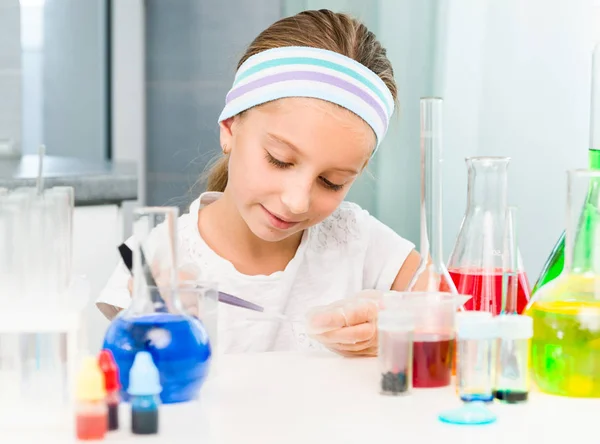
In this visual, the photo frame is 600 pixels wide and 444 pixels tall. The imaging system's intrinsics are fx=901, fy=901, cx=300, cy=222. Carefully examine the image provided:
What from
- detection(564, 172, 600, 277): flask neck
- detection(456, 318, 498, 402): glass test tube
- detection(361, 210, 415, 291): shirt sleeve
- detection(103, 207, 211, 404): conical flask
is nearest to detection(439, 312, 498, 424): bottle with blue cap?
detection(456, 318, 498, 402): glass test tube

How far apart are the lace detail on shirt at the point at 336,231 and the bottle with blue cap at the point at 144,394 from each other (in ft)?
2.72

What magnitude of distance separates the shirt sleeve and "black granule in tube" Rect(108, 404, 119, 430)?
0.85m

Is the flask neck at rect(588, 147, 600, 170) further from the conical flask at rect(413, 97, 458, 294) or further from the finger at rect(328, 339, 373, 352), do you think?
the finger at rect(328, 339, 373, 352)

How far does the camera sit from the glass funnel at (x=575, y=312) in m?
0.83

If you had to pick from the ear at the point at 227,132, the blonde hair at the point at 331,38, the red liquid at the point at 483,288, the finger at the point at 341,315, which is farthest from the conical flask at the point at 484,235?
the ear at the point at 227,132

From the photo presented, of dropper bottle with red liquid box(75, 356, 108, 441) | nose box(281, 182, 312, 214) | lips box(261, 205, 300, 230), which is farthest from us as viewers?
lips box(261, 205, 300, 230)

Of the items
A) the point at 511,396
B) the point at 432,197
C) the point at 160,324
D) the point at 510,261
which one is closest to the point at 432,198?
the point at 432,197

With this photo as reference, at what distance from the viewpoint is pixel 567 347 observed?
84cm

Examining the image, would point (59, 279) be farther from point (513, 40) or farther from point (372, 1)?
point (372, 1)

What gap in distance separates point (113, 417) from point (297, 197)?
18.8 inches

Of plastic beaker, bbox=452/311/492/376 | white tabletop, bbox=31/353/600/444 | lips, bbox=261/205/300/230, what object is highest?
lips, bbox=261/205/300/230

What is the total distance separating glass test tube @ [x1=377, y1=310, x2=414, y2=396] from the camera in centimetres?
83

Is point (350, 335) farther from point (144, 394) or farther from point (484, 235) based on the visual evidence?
point (144, 394)

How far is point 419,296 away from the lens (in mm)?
882
